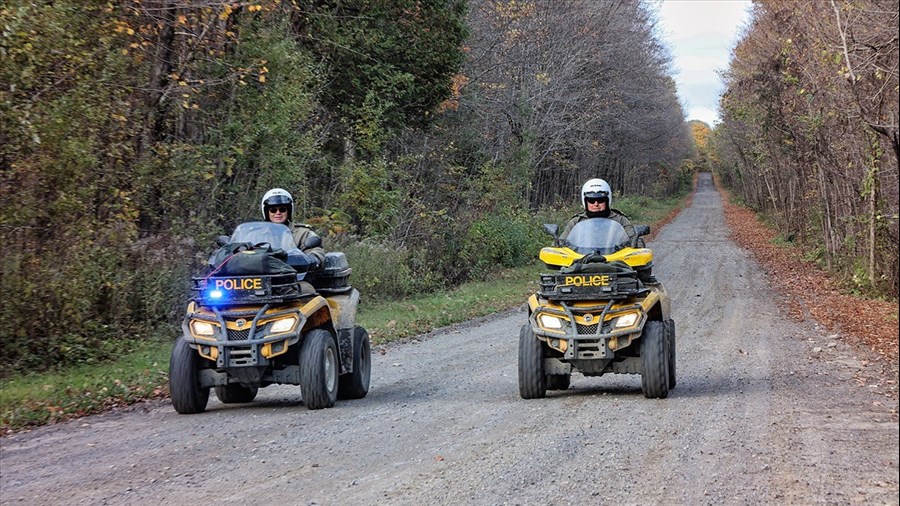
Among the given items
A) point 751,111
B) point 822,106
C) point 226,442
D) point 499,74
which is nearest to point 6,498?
point 226,442

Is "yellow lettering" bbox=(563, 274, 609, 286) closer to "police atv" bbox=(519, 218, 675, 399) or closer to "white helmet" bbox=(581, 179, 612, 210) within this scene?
"police atv" bbox=(519, 218, 675, 399)

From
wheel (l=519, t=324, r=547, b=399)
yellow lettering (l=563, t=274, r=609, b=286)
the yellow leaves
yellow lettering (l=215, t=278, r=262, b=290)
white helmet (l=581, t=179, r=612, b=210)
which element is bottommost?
wheel (l=519, t=324, r=547, b=399)

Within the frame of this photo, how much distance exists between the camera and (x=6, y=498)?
680 centimetres

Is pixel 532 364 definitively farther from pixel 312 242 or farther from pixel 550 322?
pixel 312 242

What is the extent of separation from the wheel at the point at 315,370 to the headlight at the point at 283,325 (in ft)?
0.99

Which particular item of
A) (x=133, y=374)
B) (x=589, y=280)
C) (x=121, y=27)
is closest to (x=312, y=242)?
(x=589, y=280)

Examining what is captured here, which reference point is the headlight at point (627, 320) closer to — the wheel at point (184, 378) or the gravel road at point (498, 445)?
the gravel road at point (498, 445)

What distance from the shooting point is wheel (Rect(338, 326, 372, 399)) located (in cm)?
1102

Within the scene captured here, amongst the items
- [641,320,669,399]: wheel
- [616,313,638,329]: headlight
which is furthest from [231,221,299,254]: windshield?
[641,320,669,399]: wheel

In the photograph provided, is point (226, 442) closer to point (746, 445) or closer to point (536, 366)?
point (536, 366)

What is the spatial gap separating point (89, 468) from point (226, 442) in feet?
4.07

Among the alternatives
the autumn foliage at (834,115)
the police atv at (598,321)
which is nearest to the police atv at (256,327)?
the police atv at (598,321)

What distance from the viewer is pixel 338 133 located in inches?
1045

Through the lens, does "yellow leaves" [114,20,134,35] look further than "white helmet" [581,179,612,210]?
Yes
